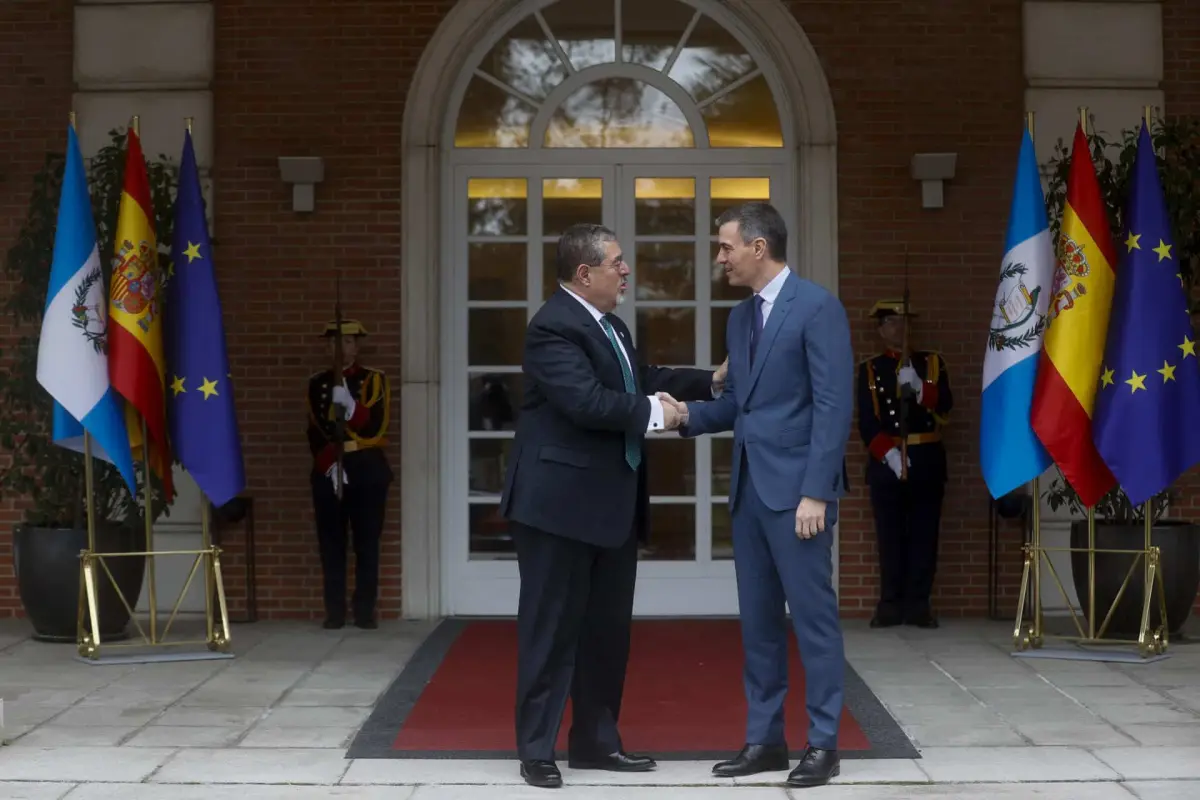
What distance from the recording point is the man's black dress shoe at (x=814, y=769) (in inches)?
186

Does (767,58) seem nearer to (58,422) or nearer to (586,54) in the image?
(586,54)

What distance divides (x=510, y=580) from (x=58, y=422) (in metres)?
2.64

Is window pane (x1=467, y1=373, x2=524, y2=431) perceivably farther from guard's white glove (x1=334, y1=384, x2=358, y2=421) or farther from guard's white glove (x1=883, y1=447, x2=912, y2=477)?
guard's white glove (x1=883, y1=447, x2=912, y2=477)

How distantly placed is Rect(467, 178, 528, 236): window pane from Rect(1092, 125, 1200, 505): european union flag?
3228 millimetres

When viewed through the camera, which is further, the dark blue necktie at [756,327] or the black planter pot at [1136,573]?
the black planter pot at [1136,573]

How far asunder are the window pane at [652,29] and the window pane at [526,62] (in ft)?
1.30

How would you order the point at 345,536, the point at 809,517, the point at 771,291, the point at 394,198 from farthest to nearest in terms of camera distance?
the point at 394,198
the point at 345,536
the point at 771,291
the point at 809,517

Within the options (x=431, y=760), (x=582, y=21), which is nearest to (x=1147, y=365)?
(x=582, y=21)

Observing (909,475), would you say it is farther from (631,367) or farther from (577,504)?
(577,504)

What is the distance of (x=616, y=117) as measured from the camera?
8.72m

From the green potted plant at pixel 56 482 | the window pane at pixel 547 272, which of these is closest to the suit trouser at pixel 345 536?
the green potted plant at pixel 56 482

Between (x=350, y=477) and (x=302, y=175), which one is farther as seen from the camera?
(x=302, y=175)

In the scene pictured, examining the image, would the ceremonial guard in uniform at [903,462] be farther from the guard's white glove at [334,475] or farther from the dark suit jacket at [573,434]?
the dark suit jacket at [573,434]

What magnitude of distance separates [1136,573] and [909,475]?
1261mm
